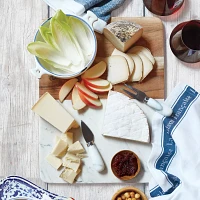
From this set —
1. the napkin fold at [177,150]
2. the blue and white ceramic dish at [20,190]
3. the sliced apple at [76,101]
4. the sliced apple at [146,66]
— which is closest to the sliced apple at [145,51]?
the sliced apple at [146,66]

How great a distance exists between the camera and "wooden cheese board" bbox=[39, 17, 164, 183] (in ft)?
4.49

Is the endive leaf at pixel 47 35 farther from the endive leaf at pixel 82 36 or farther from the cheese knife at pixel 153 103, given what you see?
the cheese knife at pixel 153 103

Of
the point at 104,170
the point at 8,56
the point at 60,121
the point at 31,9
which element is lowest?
the point at 104,170

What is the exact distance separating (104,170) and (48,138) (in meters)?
0.20

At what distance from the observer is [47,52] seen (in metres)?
1.32

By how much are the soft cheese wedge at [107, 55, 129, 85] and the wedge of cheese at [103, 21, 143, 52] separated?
4 centimetres

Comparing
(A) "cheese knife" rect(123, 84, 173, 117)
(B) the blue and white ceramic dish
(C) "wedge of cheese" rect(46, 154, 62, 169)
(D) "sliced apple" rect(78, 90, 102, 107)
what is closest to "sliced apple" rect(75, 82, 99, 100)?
(D) "sliced apple" rect(78, 90, 102, 107)

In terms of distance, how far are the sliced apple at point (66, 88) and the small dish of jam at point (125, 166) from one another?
25 cm

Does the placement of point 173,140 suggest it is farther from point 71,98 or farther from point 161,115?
point 71,98

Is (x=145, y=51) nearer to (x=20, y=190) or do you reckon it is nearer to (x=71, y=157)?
(x=71, y=157)

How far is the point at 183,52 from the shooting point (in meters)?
1.35

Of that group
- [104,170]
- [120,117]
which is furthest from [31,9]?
[104,170]

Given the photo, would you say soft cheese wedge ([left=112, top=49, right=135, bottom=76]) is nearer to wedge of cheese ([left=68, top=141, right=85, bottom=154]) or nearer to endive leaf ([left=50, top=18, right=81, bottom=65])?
endive leaf ([left=50, top=18, right=81, bottom=65])

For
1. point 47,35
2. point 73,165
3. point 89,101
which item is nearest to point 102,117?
point 89,101
